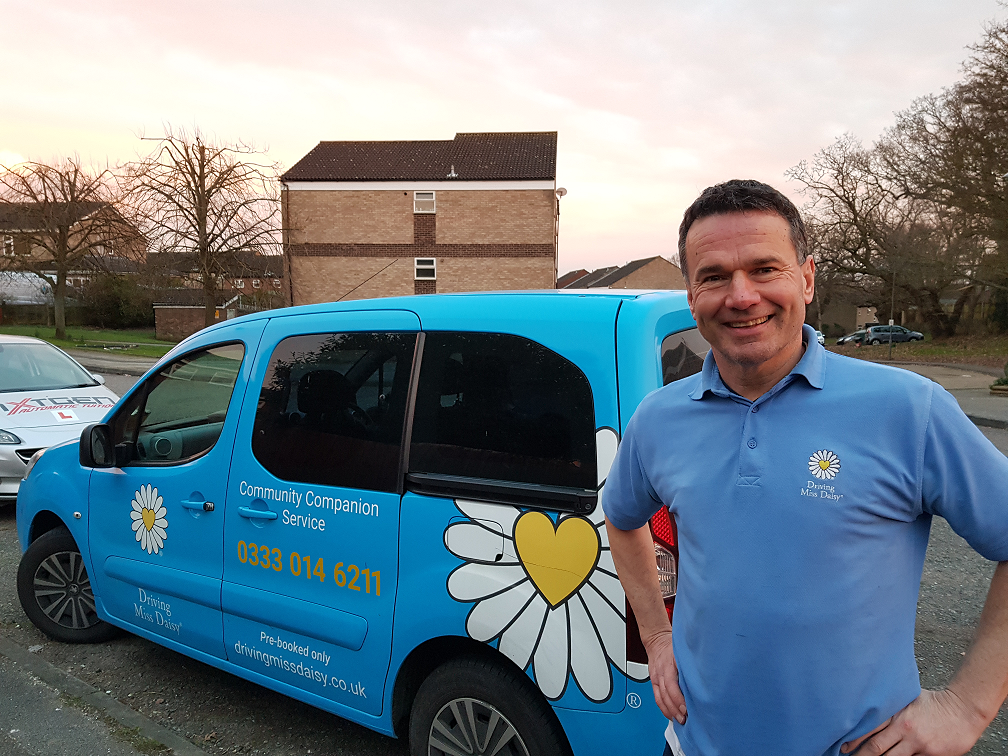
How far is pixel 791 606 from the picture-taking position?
1.37m

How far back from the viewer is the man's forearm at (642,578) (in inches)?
70.7

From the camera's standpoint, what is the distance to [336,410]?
2865 millimetres

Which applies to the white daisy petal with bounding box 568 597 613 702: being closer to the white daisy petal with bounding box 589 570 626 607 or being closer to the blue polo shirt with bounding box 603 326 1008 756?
the white daisy petal with bounding box 589 570 626 607

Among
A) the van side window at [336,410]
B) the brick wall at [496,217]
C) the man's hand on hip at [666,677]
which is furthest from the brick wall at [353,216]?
the man's hand on hip at [666,677]

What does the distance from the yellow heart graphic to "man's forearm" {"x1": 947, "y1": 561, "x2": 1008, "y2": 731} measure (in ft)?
3.16

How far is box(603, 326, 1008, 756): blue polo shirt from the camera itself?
1.32m

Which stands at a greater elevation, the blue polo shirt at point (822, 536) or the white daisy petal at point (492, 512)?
the blue polo shirt at point (822, 536)

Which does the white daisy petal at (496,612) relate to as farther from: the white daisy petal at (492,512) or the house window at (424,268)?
the house window at (424,268)

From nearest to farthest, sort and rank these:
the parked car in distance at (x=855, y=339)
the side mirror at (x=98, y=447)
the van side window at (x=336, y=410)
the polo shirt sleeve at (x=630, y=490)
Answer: the polo shirt sleeve at (x=630, y=490), the van side window at (x=336, y=410), the side mirror at (x=98, y=447), the parked car in distance at (x=855, y=339)

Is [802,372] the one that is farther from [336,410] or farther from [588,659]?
[336,410]

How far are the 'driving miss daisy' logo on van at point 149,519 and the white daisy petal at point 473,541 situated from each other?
1.69 meters

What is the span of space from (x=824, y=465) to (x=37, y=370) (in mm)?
8825

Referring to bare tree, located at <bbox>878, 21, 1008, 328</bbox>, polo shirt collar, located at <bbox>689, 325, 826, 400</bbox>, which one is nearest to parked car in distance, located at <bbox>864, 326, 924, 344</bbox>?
bare tree, located at <bbox>878, 21, 1008, 328</bbox>

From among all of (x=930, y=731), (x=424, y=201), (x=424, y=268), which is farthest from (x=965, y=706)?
(x=424, y=201)
